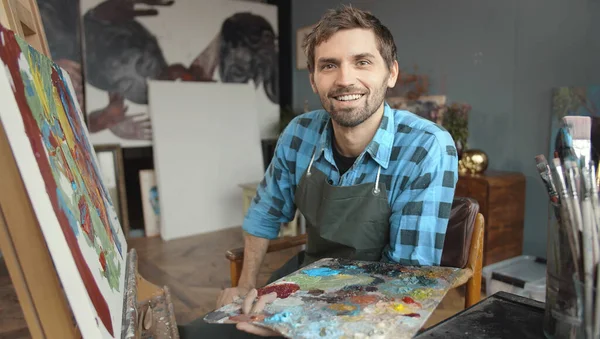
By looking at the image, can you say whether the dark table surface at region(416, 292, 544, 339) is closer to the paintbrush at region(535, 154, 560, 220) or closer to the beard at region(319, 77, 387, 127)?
the paintbrush at region(535, 154, 560, 220)

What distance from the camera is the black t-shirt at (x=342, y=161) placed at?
1.55m

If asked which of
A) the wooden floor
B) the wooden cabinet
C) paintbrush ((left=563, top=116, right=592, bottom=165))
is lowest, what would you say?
the wooden floor

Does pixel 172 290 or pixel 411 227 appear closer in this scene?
pixel 411 227

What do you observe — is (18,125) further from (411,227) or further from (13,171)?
(411,227)

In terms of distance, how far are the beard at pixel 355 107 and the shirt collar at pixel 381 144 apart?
0.23 feet

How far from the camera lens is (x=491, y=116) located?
10.5 ft

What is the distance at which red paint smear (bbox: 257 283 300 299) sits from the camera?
89 centimetres

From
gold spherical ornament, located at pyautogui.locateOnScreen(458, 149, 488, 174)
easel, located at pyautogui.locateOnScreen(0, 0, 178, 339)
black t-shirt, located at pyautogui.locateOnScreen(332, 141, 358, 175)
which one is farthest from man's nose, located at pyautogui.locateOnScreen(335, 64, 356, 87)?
gold spherical ornament, located at pyautogui.locateOnScreen(458, 149, 488, 174)

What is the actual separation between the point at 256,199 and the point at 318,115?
0.43 m

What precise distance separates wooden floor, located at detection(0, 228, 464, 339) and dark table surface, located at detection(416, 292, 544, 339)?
0.95 metres

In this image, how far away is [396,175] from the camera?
141 centimetres

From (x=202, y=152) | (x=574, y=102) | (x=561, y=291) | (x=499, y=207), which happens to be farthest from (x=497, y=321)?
(x=202, y=152)

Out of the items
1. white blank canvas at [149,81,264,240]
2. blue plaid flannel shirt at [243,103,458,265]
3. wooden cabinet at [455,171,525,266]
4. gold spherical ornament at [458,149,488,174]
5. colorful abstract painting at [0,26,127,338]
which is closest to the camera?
colorful abstract painting at [0,26,127,338]

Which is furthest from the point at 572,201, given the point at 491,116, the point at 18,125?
the point at 491,116
